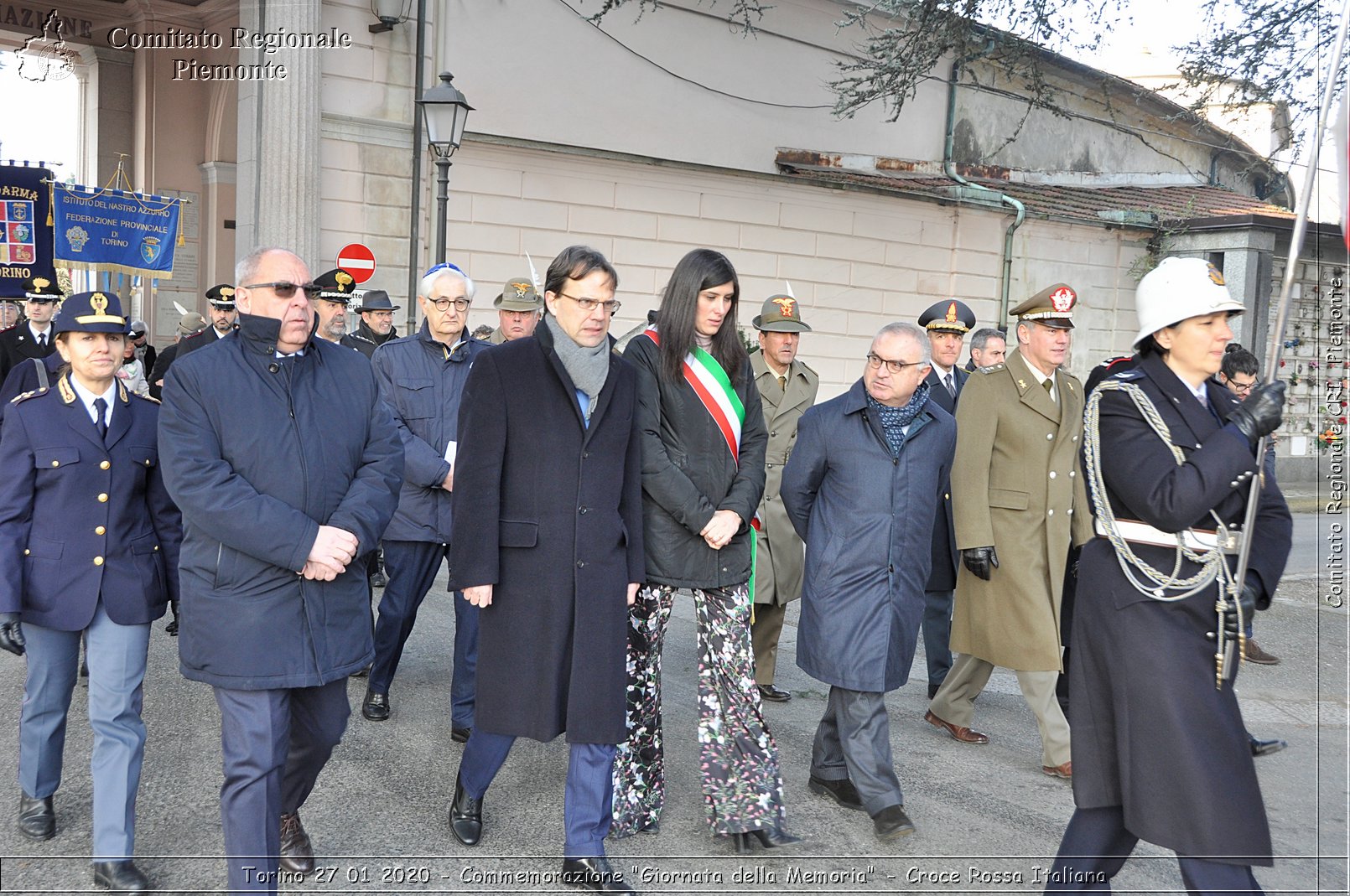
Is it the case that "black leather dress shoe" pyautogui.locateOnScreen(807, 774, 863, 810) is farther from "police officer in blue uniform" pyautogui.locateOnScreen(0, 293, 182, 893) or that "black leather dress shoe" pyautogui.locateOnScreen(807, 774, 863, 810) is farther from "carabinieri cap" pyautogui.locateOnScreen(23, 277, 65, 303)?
"carabinieri cap" pyautogui.locateOnScreen(23, 277, 65, 303)

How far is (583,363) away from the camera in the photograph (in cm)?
399

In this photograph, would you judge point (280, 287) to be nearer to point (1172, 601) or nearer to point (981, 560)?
point (1172, 601)

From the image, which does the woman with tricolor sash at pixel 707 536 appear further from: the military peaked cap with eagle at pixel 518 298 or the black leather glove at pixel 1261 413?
the military peaked cap with eagle at pixel 518 298

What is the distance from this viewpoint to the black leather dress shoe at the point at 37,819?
416 centimetres

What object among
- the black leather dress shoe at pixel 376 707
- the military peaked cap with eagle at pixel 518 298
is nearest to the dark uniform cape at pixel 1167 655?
the black leather dress shoe at pixel 376 707

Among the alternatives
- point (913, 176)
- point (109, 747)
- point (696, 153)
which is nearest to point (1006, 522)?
point (109, 747)

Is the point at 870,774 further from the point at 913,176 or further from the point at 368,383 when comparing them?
the point at 913,176

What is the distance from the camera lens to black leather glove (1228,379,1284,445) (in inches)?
120

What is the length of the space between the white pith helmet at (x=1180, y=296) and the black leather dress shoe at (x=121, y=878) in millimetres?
3414

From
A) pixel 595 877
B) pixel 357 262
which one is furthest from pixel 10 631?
pixel 357 262

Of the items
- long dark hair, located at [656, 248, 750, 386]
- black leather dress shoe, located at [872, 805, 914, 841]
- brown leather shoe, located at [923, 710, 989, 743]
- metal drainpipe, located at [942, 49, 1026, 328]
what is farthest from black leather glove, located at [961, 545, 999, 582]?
metal drainpipe, located at [942, 49, 1026, 328]

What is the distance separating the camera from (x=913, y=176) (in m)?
17.3

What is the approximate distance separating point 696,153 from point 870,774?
12.2 metres

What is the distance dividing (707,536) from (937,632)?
2738 millimetres
